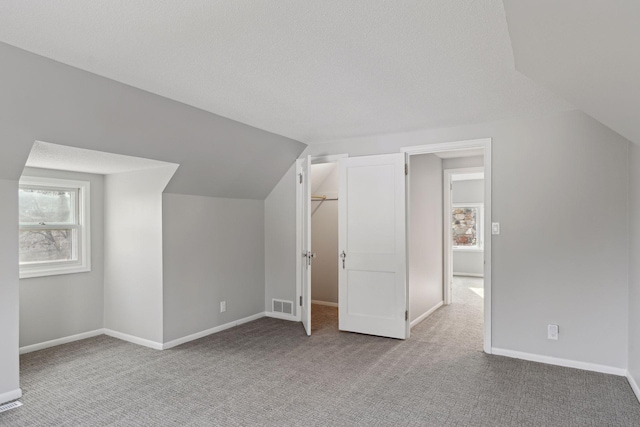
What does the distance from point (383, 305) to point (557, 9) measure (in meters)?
3.68

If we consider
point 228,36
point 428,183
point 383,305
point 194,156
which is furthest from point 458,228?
point 228,36

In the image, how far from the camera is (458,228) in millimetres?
9805

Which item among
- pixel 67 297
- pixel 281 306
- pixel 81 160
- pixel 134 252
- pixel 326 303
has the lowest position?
pixel 326 303

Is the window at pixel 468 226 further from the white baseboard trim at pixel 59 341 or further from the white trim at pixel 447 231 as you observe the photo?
the white baseboard trim at pixel 59 341

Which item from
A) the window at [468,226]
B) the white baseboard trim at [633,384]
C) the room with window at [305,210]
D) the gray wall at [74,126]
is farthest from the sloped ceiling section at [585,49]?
the window at [468,226]

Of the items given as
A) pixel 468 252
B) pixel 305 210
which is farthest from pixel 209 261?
pixel 468 252

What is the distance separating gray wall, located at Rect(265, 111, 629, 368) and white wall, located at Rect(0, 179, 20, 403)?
4.06 metres

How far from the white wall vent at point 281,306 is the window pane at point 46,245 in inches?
99.2

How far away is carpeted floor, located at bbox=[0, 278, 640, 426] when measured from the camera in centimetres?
274

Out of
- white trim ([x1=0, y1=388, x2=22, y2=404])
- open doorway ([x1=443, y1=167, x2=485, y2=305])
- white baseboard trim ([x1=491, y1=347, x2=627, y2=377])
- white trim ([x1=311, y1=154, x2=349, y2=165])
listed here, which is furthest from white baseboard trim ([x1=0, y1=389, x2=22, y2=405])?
open doorway ([x1=443, y1=167, x2=485, y2=305])

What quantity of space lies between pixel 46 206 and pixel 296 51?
3613 millimetres

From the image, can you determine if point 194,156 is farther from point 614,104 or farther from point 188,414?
point 614,104

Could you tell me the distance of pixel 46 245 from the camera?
14.5ft

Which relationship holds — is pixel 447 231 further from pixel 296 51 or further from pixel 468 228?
pixel 296 51
